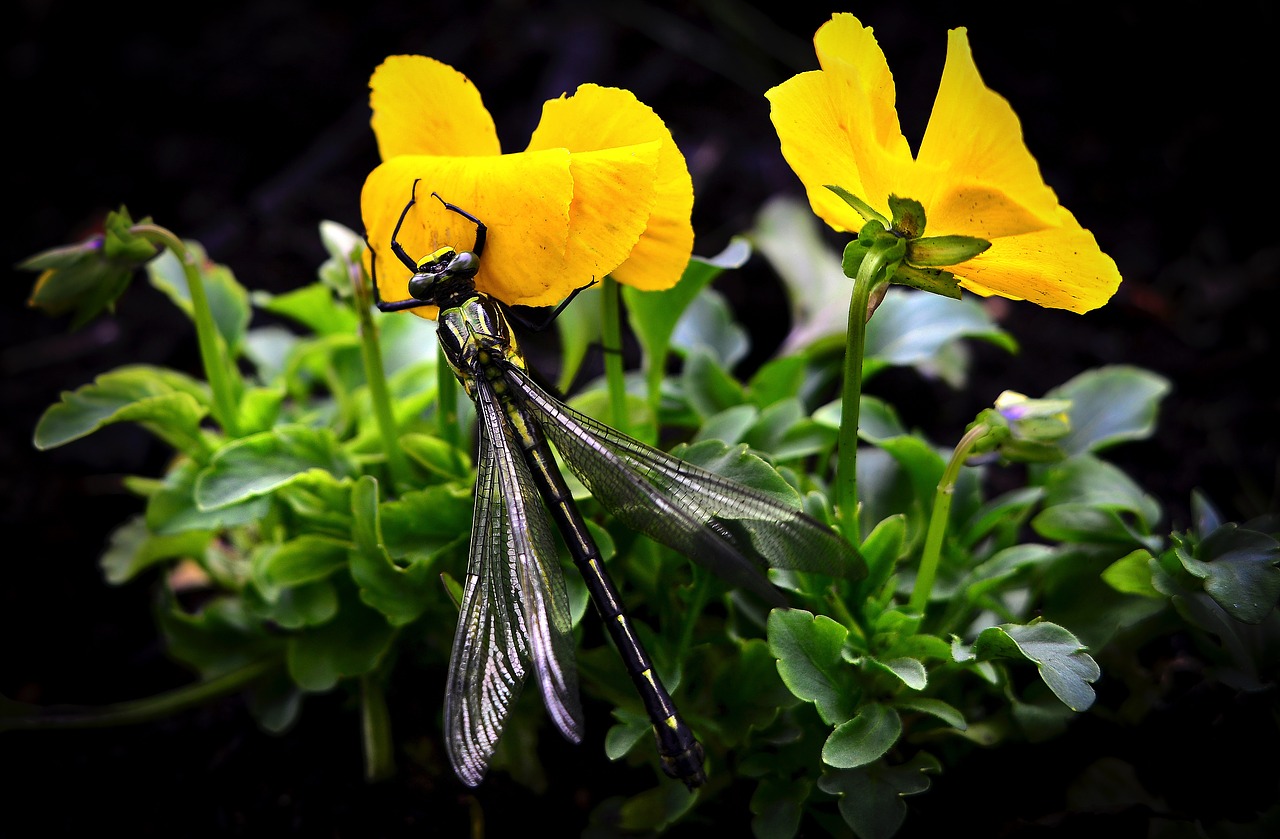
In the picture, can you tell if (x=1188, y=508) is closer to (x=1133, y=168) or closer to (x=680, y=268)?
(x=1133, y=168)

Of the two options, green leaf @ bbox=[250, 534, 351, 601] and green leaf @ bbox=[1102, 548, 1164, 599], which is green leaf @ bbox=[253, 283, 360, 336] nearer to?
green leaf @ bbox=[250, 534, 351, 601]

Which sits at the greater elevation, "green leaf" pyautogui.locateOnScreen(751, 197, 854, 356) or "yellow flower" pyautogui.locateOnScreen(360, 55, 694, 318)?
"yellow flower" pyautogui.locateOnScreen(360, 55, 694, 318)

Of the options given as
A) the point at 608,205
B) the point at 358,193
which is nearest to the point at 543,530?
the point at 608,205

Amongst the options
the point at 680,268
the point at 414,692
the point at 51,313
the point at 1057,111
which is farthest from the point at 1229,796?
the point at 1057,111

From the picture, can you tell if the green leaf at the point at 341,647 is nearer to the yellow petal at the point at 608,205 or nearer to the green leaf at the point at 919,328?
the yellow petal at the point at 608,205

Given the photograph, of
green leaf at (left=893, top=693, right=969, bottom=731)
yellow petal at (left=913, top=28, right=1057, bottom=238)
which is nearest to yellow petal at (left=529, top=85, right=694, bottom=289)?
yellow petal at (left=913, top=28, right=1057, bottom=238)

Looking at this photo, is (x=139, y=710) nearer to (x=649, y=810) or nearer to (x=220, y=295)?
(x=220, y=295)
